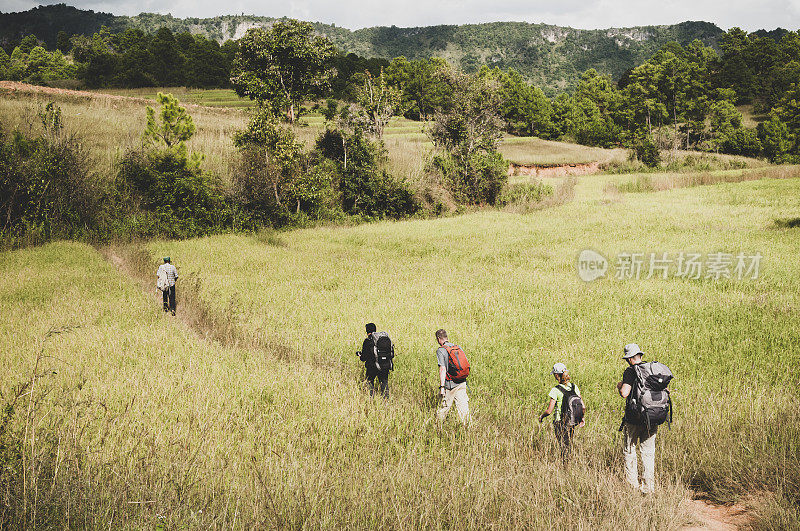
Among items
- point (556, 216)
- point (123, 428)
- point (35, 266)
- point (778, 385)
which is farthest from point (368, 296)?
point (556, 216)

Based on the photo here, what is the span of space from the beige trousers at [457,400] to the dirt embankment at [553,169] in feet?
176

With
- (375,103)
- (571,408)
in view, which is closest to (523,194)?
(375,103)

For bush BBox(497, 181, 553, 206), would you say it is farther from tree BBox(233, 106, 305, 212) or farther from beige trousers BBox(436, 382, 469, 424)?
beige trousers BBox(436, 382, 469, 424)

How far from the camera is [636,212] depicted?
32031 millimetres

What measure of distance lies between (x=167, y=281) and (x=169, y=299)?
0.66 meters

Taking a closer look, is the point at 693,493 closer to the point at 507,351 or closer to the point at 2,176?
the point at 507,351

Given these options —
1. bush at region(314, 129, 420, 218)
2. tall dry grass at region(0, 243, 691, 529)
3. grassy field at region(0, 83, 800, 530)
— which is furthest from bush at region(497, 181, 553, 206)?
tall dry grass at region(0, 243, 691, 529)

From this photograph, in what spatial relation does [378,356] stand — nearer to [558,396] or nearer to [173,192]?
[558,396]

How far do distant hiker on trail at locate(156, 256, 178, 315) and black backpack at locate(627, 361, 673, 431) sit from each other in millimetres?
13085

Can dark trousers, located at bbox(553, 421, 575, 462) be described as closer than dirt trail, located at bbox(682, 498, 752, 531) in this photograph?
No

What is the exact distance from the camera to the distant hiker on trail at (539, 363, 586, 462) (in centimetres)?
618

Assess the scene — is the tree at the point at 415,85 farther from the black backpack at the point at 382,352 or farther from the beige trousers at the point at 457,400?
the beige trousers at the point at 457,400

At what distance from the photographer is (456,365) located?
7.17 metres

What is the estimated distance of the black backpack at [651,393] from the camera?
551cm
